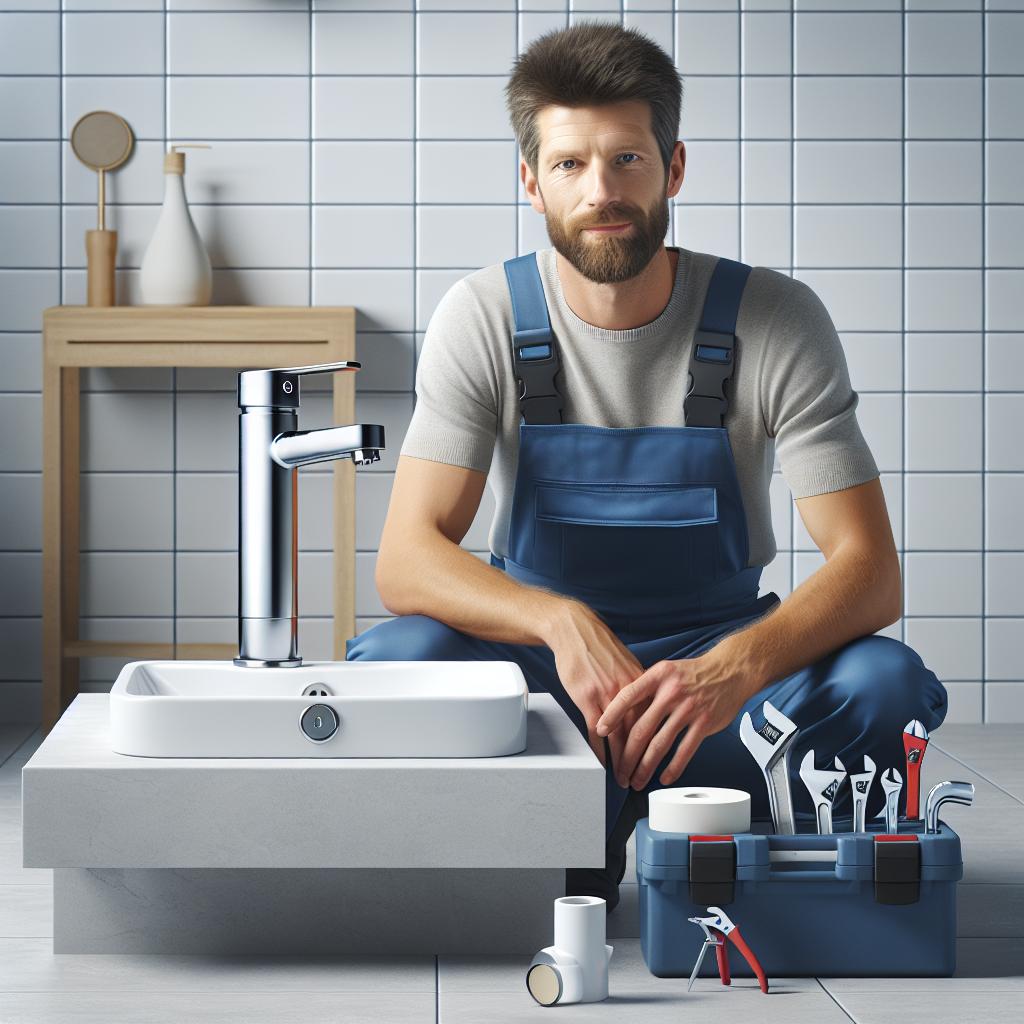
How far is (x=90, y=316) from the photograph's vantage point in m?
2.68

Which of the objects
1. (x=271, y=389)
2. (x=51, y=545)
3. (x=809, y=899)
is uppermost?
(x=271, y=389)

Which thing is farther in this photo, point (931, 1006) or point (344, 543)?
point (344, 543)

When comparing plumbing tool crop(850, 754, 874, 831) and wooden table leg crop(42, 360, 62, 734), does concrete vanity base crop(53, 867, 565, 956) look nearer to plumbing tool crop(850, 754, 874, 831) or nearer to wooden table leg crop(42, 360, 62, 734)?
plumbing tool crop(850, 754, 874, 831)

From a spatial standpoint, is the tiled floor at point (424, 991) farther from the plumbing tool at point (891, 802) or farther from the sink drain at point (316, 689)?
the sink drain at point (316, 689)

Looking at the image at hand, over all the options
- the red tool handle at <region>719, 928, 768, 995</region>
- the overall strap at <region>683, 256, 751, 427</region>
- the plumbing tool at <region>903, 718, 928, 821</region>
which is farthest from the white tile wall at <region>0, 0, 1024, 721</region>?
the red tool handle at <region>719, 928, 768, 995</region>

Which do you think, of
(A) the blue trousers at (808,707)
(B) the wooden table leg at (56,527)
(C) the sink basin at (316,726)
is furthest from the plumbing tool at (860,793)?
(B) the wooden table leg at (56,527)

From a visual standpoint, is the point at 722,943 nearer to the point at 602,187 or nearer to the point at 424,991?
the point at 424,991

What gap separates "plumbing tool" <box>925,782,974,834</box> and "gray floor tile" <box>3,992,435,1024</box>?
1.64ft

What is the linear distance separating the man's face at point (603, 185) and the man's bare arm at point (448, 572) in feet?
0.99

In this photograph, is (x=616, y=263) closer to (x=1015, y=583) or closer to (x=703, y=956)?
(x=703, y=956)

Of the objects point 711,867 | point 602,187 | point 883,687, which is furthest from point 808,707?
point 602,187

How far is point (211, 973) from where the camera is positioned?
1.35 meters

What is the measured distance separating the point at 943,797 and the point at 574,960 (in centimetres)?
38

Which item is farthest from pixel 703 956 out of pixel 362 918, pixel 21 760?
pixel 21 760
